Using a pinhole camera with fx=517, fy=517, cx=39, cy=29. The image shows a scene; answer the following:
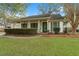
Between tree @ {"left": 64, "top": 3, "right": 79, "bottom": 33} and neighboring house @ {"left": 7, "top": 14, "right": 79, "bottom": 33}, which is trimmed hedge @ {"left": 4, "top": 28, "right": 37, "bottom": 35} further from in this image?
tree @ {"left": 64, "top": 3, "right": 79, "bottom": 33}

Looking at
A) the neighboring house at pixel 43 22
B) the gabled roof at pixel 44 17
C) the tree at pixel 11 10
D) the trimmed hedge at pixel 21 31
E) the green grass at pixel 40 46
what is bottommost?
the green grass at pixel 40 46

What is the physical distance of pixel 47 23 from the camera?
10492mm

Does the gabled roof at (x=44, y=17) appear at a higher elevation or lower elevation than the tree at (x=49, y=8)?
lower

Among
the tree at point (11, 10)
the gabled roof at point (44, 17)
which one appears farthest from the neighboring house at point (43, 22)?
the tree at point (11, 10)

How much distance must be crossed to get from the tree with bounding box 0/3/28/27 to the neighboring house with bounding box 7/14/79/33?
15 cm

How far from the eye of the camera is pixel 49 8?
412 inches

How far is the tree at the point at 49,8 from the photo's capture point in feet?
34.2

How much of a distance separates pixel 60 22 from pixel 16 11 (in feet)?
3.03

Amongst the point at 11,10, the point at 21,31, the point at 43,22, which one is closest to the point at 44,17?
the point at 43,22

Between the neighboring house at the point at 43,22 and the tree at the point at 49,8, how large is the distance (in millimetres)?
82

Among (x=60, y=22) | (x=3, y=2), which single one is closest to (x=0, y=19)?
(x=3, y=2)

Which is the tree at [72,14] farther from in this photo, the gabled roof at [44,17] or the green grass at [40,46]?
→ the green grass at [40,46]

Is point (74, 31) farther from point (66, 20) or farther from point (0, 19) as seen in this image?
point (0, 19)

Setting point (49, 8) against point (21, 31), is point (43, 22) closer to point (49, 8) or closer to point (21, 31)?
point (49, 8)
